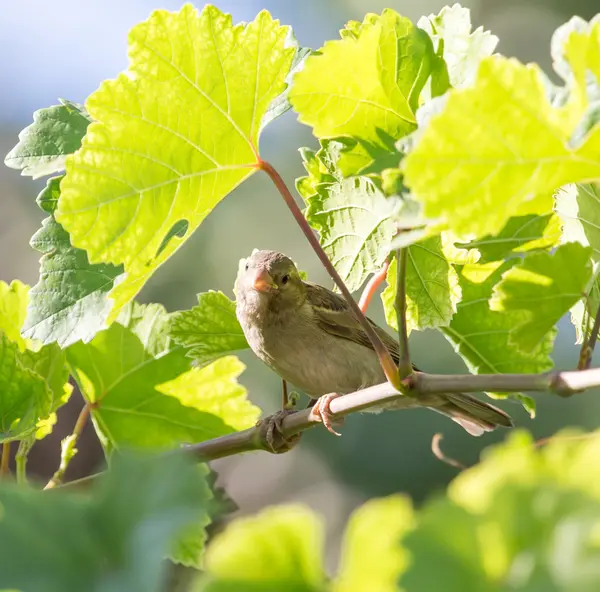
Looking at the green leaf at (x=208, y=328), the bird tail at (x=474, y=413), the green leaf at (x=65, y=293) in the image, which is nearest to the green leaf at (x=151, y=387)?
the green leaf at (x=208, y=328)

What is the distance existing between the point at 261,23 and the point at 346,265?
359 millimetres

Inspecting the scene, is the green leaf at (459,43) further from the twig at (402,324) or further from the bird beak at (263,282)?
the bird beak at (263,282)

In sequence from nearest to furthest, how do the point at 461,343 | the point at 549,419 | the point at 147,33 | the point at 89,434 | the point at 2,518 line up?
1. the point at 2,518
2. the point at 147,33
3. the point at 461,343
4. the point at 89,434
5. the point at 549,419

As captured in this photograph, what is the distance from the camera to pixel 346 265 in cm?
124

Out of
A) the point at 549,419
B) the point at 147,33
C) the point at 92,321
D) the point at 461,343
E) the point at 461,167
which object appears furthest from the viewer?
the point at 549,419

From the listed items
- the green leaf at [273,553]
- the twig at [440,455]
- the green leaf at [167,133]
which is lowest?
the twig at [440,455]

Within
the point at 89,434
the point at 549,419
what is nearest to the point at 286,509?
the point at 89,434

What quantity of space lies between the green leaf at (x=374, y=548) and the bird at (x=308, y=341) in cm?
194

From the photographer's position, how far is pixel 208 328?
1.54m

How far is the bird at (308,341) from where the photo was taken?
246cm

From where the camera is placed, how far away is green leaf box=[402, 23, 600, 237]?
66 centimetres

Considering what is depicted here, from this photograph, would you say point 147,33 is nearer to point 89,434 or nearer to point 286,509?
point 286,509

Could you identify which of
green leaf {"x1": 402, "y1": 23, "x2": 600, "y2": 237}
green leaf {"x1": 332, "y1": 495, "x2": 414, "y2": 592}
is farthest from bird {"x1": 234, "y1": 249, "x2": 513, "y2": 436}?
green leaf {"x1": 332, "y1": 495, "x2": 414, "y2": 592}

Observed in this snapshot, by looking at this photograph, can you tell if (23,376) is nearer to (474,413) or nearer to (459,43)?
(459,43)
